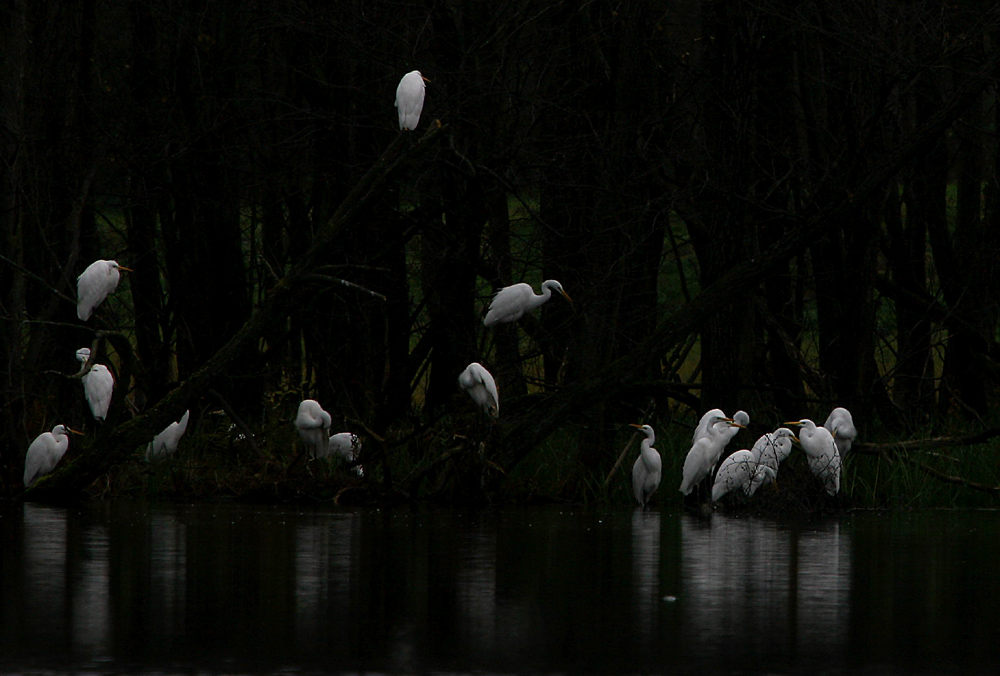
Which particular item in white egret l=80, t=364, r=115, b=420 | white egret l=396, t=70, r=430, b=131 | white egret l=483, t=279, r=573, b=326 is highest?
white egret l=396, t=70, r=430, b=131

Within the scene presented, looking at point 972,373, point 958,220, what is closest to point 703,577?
point 972,373

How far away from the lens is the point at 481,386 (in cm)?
1378

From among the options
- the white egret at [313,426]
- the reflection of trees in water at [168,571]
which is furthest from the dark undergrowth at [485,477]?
the reflection of trees in water at [168,571]

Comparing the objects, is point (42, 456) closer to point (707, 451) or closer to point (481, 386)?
point (481, 386)

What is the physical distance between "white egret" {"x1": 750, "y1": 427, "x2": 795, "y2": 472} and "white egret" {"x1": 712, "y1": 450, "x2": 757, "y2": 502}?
86 millimetres

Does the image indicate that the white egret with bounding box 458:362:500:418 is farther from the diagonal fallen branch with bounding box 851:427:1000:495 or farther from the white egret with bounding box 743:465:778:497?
the diagonal fallen branch with bounding box 851:427:1000:495

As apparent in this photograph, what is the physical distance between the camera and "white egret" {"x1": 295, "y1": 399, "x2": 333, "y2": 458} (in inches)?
595

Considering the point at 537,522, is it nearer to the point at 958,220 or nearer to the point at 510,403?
the point at 510,403

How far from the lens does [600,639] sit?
20.5ft

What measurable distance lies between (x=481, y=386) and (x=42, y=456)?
4.49 meters

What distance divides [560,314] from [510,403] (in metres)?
3.47

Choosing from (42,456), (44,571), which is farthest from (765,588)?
(42,456)

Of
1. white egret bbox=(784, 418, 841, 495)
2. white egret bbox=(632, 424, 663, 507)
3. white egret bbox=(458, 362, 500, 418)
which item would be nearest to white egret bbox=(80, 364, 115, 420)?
white egret bbox=(458, 362, 500, 418)

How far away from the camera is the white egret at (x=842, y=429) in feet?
46.7
